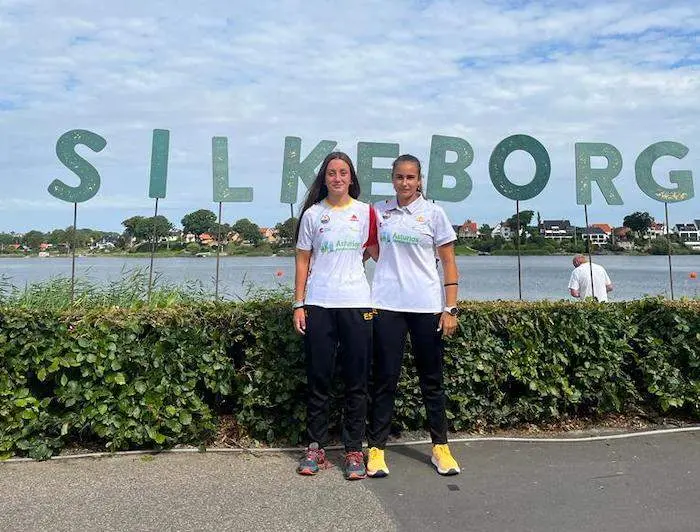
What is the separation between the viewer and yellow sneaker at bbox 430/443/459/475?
12.7ft

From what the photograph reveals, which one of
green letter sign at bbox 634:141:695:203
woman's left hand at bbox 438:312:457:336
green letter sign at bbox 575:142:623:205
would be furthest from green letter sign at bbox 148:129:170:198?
green letter sign at bbox 634:141:695:203

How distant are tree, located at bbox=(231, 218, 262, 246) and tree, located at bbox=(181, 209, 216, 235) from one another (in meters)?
0.49

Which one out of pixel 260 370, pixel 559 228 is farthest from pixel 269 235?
pixel 559 228

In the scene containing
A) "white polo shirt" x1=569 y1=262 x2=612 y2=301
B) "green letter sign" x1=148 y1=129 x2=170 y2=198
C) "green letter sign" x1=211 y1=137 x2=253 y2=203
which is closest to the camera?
"green letter sign" x1=148 y1=129 x2=170 y2=198

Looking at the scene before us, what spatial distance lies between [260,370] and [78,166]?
324 cm

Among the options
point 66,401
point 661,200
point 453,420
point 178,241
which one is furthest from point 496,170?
point 178,241

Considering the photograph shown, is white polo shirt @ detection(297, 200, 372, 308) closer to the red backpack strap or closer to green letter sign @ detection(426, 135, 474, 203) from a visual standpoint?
the red backpack strap

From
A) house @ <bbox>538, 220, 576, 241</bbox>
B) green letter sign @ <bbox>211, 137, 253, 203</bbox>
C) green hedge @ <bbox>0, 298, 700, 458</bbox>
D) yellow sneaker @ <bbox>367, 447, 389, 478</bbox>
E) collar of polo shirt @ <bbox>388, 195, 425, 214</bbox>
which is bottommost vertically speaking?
yellow sneaker @ <bbox>367, 447, 389, 478</bbox>

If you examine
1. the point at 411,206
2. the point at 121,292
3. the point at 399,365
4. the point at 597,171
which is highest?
the point at 597,171

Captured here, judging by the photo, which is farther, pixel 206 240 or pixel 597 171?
pixel 206 240

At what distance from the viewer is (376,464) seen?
385cm

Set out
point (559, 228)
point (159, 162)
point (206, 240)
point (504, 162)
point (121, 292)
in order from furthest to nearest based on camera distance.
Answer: point (559, 228) < point (206, 240) < point (504, 162) < point (159, 162) < point (121, 292)

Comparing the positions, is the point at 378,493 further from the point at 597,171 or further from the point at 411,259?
the point at 597,171

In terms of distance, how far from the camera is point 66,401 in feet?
13.4
